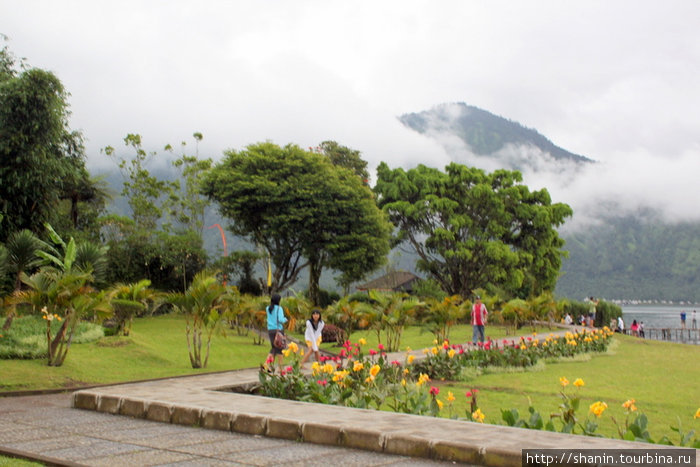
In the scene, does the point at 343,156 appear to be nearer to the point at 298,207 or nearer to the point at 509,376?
the point at 298,207

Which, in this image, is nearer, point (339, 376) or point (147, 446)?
point (147, 446)

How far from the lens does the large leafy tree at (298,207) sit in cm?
3328

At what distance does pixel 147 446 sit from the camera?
5.27 m

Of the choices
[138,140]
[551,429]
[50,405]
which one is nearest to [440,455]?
[551,429]

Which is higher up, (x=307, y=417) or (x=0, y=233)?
(x=0, y=233)

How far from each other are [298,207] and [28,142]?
14.8m

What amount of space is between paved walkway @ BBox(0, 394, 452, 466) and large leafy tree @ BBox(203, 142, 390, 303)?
86.9 feet

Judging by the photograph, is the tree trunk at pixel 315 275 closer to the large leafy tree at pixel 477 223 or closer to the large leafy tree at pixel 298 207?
the large leafy tree at pixel 298 207

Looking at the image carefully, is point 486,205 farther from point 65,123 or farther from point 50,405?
point 50,405

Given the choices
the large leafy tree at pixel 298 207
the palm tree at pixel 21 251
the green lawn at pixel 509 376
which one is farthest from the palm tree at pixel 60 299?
the large leafy tree at pixel 298 207

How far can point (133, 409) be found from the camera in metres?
6.91

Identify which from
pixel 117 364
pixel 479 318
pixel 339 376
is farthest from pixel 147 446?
pixel 479 318

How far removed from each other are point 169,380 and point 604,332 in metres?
15.1

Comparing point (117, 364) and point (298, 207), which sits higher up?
point (298, 207)
